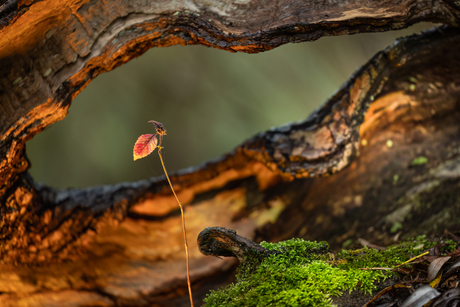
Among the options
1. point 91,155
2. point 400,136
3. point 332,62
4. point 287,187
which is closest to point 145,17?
point 287,187

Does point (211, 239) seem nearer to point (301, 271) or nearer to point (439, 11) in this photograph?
point (301, 271)

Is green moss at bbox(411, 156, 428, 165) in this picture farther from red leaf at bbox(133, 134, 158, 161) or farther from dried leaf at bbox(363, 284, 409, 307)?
red leaf at bbox(133, 134, 158, 161)

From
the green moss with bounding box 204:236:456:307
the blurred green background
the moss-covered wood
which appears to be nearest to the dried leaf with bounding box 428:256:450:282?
the moss-covered wood

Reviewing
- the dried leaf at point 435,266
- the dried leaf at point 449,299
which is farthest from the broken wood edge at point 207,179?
the dried leaf at point 449,299

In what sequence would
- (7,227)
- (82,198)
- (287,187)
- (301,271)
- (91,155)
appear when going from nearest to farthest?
(301,271)
(7,227)
(82,198)
(287,187)
(91,155)

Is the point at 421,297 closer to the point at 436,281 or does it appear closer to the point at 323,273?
the point at 436,281
